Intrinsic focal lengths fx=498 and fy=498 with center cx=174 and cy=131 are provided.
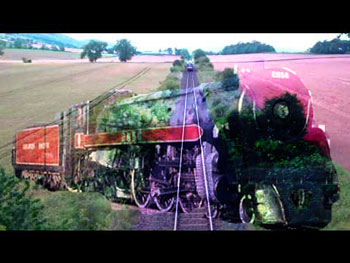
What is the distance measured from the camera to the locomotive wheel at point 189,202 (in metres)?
4.74

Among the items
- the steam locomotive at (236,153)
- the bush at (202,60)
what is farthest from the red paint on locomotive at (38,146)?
the bush at (202,60)

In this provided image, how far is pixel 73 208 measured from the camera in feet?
16.1

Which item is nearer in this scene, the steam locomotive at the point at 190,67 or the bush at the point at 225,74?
the bush at the point at 225,74

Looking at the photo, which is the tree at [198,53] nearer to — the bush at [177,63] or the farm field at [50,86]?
the bush at [177,63]

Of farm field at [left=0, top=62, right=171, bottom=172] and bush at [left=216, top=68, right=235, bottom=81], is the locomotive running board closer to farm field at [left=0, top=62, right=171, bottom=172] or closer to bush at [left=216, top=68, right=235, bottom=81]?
farm field at [left=0, top=62, right=171, bottom=172]

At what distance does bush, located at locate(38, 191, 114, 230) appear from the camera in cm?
477

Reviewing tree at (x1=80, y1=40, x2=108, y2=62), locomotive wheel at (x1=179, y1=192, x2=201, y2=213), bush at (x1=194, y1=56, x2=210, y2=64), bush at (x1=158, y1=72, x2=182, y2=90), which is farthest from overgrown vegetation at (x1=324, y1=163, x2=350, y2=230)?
tree at (x1=80, y1=40, x2=108, y2=62)

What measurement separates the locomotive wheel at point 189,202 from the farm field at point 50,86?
3.74ft

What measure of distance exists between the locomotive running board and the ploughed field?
2.42ft

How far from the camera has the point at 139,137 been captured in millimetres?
4914

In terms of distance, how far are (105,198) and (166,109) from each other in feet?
3.54

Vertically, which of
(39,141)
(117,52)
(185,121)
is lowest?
(39,141)
